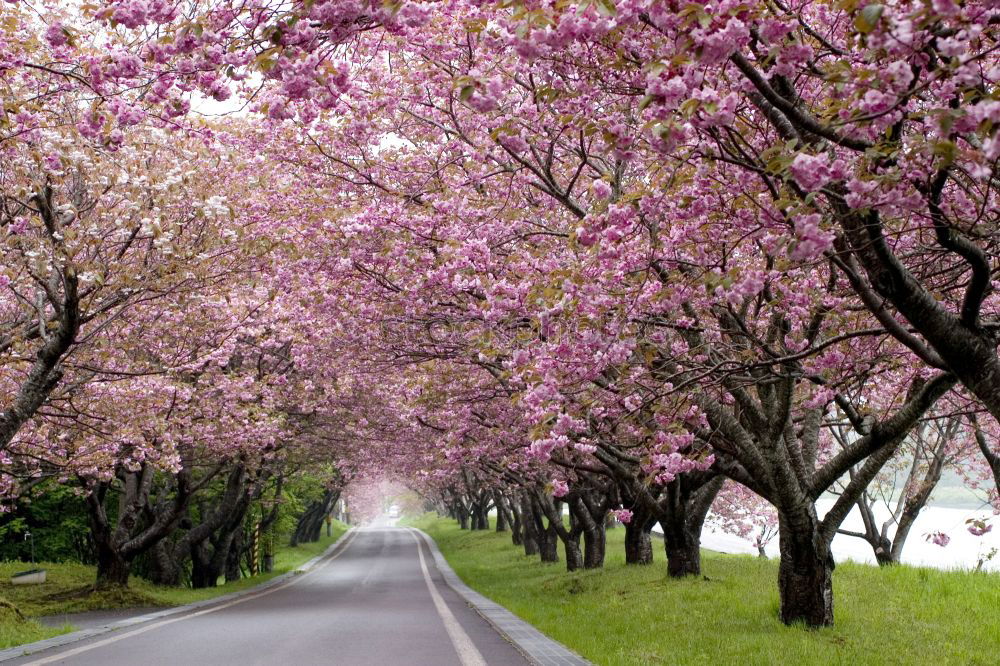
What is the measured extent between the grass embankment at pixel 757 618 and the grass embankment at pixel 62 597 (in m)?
8.46

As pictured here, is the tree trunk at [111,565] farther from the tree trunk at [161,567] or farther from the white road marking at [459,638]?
the white road marking at [459,638]

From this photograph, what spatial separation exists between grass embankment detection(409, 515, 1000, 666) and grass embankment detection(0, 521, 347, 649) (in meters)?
8.46

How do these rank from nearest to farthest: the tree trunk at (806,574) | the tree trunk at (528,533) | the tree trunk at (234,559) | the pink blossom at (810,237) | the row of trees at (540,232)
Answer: the pink blossom at (810,237) < the row of trees at (540,232) < the tree trunk at (806,574) < the tree trunk at (234,559) < the tree trunk at (528,533)

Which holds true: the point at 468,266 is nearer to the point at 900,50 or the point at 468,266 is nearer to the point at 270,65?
the point at 270,65

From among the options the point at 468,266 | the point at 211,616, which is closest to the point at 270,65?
the point at 468,266

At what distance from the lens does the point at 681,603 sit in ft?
45.8

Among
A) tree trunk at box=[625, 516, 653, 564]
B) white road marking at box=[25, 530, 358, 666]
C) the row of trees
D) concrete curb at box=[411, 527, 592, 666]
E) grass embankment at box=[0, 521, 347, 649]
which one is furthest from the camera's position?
tree trunk at box=[625, 516, 653, 564]

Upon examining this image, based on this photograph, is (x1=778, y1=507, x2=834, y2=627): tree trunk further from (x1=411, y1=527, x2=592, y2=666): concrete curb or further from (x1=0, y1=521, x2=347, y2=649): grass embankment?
(x1=0, y1=521, x2=347, y2=649): grass embankment

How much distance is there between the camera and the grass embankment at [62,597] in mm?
13289

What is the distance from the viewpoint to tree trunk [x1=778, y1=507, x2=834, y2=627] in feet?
35.6

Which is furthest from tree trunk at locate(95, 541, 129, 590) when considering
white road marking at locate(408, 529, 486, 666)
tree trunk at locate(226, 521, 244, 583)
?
tree trunk at locate(226, 521, 244, 583)

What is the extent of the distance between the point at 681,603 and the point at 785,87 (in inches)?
418

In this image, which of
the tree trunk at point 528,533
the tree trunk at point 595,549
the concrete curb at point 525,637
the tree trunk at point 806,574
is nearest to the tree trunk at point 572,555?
the tree trunk at point 595,549

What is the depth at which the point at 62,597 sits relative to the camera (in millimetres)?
20141
